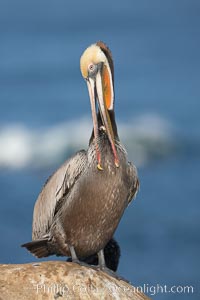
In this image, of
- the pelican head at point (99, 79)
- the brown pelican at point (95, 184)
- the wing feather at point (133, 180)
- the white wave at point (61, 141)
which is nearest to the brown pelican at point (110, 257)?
the brown pelican at point (95, 184)

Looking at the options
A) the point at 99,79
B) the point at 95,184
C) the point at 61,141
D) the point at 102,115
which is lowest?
the point at 95,184

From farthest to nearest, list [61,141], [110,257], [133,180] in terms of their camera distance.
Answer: [61,141], [110,257], [133,180]

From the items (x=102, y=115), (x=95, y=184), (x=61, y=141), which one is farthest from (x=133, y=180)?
(x=61, y=141)

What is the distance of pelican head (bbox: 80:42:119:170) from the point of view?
8.47 m

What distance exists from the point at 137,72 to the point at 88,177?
17.6m

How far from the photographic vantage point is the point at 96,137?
334 inches

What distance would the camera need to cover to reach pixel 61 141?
22359 millimetres

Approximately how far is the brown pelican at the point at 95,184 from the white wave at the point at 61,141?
12460 mm

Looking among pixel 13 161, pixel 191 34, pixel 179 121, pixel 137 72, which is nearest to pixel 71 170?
pixel 13 161

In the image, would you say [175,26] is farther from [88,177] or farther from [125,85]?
[88,177]

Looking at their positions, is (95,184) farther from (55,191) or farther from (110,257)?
(110,257)

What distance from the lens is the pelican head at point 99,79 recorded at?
8469mm

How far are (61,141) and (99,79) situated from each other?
45.5 ft

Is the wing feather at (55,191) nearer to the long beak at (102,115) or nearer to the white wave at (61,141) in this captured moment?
the long beak at (102,115)
